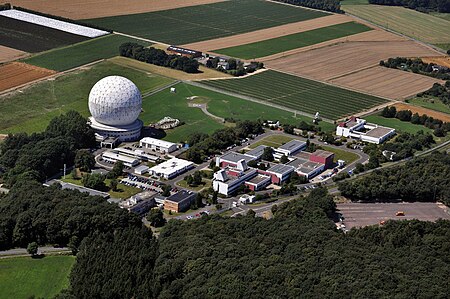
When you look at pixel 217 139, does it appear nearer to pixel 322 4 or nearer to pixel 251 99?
pixel 251 99

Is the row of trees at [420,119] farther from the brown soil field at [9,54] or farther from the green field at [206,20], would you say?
the brown soil field at [9,54]

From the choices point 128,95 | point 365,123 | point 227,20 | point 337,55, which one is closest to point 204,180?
point 128,95

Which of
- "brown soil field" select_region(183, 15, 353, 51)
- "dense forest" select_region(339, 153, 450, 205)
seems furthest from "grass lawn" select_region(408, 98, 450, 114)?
"brown soil field" select_region(183, 15, 353, 51)

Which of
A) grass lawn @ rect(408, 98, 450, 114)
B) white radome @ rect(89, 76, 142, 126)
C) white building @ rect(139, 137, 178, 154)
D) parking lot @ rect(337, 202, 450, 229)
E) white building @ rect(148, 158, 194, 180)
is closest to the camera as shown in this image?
parking lot @ rect(337, 202, 450, 229)

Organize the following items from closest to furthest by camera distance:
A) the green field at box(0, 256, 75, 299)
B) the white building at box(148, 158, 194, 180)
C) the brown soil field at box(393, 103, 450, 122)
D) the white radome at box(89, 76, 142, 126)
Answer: the green field at box(0, 256, 75, 299)
the white building at box(148, 158, 194, 180)
the white radome at box(89, 76, 142, 126)
the brown soil field at box(393, 103, 450, 122)

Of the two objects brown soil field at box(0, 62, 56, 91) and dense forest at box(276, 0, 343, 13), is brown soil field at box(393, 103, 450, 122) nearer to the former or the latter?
brown soil field at box(0, 62, 56, 91)

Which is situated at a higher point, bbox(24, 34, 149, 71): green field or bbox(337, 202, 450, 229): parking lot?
bbox(24, 34, 149, 71): green field

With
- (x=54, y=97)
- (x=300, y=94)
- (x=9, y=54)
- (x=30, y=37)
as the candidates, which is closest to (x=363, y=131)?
(x=300, y=94)

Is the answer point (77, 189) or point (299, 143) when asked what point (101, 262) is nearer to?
point (77, 189)

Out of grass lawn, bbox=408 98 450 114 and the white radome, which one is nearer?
the white radome
